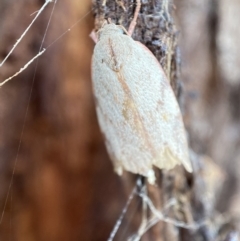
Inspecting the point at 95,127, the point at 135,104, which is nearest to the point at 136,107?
the point at 135,104

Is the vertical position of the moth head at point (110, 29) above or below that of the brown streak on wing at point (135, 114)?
above

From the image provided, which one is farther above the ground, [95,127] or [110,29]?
[110,29]

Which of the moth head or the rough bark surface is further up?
the moth head

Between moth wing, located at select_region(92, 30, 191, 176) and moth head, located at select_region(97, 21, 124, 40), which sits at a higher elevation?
moth head, located at select_region(97, 21, 124, 40)

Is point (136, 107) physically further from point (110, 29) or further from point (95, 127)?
point (95, 127)
